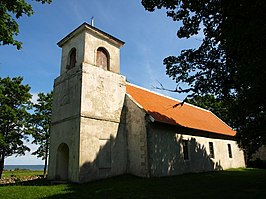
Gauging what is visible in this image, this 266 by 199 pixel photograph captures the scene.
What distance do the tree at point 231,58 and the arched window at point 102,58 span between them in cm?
538

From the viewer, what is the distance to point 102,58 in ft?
55.6

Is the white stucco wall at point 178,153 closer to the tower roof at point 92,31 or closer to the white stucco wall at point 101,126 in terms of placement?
the white stucco wall at point 101,126

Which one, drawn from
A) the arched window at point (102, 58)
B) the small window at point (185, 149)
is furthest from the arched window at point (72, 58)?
the small window at point (185, 149)

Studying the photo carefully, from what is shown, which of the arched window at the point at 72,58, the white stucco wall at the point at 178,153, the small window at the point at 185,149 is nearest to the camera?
the white stucco wall at the point at 178,153

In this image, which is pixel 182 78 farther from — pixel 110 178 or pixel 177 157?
pixel 110 178

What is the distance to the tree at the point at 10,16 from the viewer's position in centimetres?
1028

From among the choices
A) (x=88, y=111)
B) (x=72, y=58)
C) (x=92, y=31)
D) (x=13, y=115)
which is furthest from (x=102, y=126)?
(x=13, y=115)

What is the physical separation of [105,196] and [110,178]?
4.66 m

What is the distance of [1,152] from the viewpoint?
25.7 m

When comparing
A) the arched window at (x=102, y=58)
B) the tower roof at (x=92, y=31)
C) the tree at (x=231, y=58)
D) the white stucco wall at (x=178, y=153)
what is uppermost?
the tower roof at (x=92, y=31)

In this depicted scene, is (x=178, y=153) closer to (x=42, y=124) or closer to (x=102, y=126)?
(x=102, y=126)

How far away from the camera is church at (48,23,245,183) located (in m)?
14.0

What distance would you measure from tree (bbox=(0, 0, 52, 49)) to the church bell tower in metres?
4.73

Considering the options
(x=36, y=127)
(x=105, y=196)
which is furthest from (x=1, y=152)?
(x=105, y=196)
